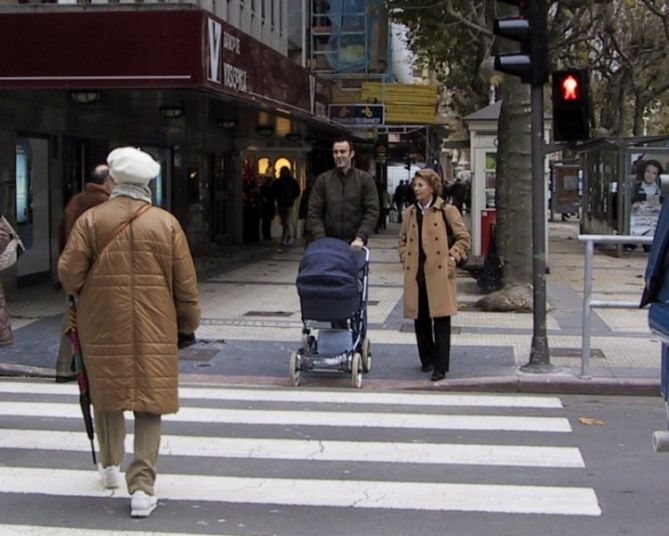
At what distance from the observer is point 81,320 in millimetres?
5250

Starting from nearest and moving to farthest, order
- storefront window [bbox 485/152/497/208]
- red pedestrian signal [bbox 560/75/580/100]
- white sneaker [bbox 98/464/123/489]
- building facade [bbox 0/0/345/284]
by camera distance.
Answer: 1. white sneaker [bbox 98/464/123/489]
2. red pedestrian signal [bbox 560/75/580/100]
3. building facade [bbox 0/0/345/284]
4. storefront window [bbox 485/152/497/208]

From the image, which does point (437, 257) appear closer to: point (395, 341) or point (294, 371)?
point (294, 371)

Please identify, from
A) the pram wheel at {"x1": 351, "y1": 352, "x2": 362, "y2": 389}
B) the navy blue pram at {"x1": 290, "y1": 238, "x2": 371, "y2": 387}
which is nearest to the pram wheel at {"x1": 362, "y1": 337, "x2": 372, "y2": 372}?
the navy blue pram at {"x1": 290, "y1": 238, "x2": 371, "y2": 387}

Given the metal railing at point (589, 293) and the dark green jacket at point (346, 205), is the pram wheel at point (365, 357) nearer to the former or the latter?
the dark green jacket at point (346, 205)

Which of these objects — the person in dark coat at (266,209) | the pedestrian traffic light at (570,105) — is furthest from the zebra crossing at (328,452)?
the person in dark coat at (266,209)

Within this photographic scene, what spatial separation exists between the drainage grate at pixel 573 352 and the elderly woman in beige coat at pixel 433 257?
182cm

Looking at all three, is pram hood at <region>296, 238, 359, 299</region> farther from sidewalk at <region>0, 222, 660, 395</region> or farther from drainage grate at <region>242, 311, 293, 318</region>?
drainage grate at <region>242, 311, 293, 318</region>

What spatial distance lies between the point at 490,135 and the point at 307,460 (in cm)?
1363

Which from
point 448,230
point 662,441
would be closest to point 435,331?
point 448,230

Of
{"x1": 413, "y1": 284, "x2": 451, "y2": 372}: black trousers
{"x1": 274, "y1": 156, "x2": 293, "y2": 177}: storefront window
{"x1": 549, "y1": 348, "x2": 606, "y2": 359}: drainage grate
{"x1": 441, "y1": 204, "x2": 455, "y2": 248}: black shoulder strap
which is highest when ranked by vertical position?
{"x1": 274, "y1": 156, "x2": 293, "y2": 177}: storefront window

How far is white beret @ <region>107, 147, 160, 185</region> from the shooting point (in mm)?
5273

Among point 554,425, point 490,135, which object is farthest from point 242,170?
point 554,425

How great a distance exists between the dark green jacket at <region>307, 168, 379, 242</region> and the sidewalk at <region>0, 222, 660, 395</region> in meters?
1.38

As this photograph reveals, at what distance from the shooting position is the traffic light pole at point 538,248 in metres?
9.27
